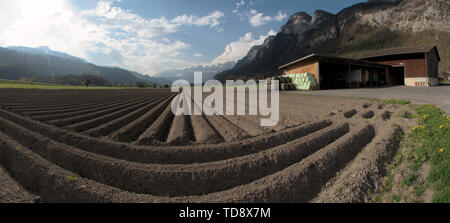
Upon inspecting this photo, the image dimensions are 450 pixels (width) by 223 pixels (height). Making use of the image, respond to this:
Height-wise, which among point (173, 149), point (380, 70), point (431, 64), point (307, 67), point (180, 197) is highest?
point (431, 64)

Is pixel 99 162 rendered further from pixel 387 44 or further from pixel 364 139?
pixel 387 44

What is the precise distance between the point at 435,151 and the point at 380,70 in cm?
3739

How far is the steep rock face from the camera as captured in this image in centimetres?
6284

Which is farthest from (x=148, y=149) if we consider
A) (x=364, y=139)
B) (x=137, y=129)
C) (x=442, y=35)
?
(x=442, y=35)

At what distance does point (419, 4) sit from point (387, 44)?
20.8 meters

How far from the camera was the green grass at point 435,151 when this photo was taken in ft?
9.22

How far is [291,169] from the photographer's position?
12.1 feet

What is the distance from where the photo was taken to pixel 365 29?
95.7 meters

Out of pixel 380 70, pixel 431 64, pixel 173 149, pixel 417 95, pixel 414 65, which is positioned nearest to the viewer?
pixel 173 149

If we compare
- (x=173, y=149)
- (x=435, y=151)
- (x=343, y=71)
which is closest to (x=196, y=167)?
(x=173, y=149)

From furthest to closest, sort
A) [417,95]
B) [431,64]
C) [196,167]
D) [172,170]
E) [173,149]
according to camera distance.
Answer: [431,64]
[417,95]
[173,149]
[196,167]
[172,170]

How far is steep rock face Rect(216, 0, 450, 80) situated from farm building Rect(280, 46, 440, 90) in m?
38.6

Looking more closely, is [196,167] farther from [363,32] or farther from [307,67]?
[363,32]

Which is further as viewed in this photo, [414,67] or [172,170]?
[414,67]
